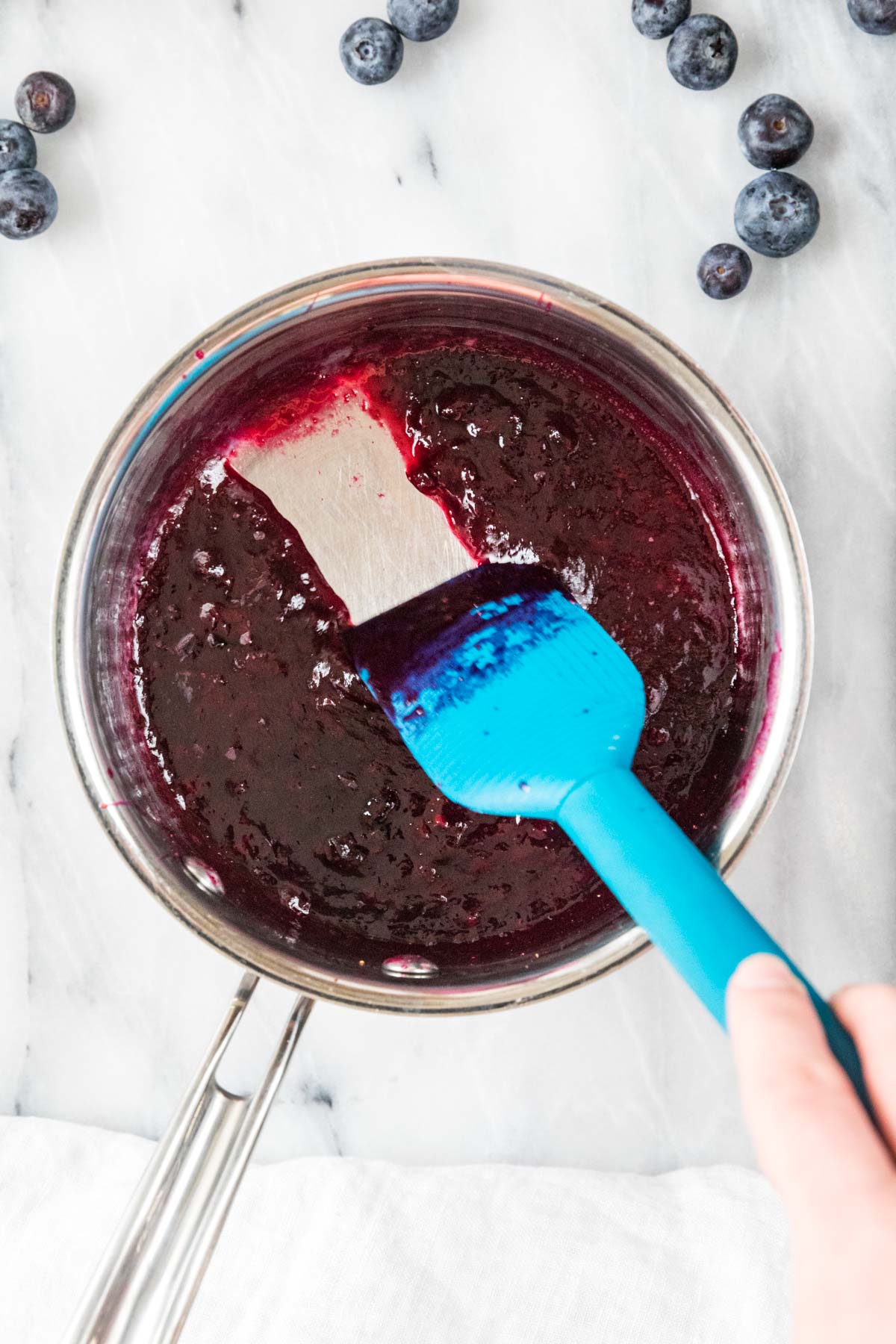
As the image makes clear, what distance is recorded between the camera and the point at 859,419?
3.85 feet

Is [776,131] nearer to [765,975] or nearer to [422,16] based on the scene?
[422,16]

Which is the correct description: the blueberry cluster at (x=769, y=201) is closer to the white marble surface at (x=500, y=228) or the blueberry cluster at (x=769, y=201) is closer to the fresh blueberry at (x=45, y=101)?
the white marble surface at (x=500, y=228)

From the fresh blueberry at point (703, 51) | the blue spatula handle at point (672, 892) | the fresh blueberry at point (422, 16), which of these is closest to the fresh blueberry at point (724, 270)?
the fresh blueberry at point (703, 51)

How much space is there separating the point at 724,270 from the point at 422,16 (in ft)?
1.31

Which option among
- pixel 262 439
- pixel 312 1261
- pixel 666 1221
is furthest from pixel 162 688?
pixel 666 1221

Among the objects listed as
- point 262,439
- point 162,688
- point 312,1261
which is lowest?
point 312,1261

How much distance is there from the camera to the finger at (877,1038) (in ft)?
1.90

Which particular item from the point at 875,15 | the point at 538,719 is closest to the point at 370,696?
the point at 538,719

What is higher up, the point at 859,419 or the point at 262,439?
the point at 262,439

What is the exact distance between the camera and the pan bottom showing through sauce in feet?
3.20

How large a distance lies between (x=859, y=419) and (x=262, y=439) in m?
0.64

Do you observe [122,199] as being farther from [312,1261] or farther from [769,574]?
[312,1261]

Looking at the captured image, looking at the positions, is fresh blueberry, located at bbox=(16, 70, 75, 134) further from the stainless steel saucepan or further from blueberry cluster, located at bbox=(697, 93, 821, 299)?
blueberry cluster, located at bbox=(697, 93, 821, 299)

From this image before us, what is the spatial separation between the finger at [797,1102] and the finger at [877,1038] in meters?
0.02
